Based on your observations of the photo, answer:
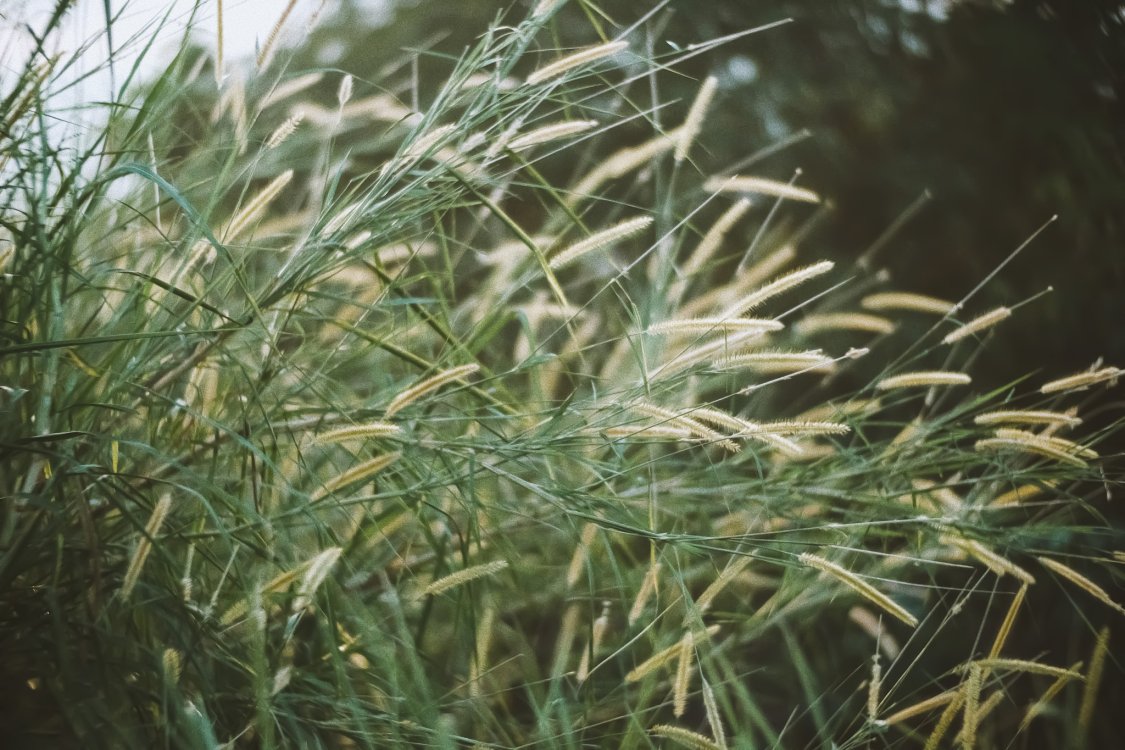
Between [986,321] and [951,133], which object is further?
[951,133]

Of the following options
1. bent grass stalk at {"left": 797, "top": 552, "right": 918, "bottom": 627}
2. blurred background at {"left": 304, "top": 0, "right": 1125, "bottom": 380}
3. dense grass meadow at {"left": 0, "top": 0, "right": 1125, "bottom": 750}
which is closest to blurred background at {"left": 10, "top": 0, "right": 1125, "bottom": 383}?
blurred background at {"left": 304, "top": 0, "right": 1125, "bottom": 380}

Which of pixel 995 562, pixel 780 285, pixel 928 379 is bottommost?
pixel 995 562

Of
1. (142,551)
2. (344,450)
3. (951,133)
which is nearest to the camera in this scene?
(142,551)

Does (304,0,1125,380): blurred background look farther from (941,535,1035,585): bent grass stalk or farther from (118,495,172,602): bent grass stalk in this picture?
(118,495,172,602): bent grass stalk

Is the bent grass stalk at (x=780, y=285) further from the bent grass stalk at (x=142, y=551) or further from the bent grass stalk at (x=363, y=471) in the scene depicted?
the bent grass stalk at (x=142, y=551)

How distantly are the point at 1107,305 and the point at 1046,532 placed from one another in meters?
0.54

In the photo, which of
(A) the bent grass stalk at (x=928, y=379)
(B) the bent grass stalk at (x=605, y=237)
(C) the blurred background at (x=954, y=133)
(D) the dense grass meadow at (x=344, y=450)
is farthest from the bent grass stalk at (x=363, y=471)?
(C) the blurred background at (x=954, y=133)

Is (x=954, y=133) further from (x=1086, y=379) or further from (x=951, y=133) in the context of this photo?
(x=1086, y=379)

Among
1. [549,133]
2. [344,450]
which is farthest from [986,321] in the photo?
[344,450]

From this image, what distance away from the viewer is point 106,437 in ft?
1.36

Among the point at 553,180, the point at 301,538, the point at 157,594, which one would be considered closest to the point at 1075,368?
the point at 553,180

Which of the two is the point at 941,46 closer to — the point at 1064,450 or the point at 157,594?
the point at 1064,450

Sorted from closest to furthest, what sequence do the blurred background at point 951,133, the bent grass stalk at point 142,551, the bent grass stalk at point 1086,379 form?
the bent grass stalk at point 142,551
the bent grass stalk at point 1086,379
the blurred background at point 951,133

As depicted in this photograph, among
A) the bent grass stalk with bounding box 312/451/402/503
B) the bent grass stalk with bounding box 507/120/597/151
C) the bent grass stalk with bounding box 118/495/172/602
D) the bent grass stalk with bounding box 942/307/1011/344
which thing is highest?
the bent grass stalk with bounding box 507/120/597/151
